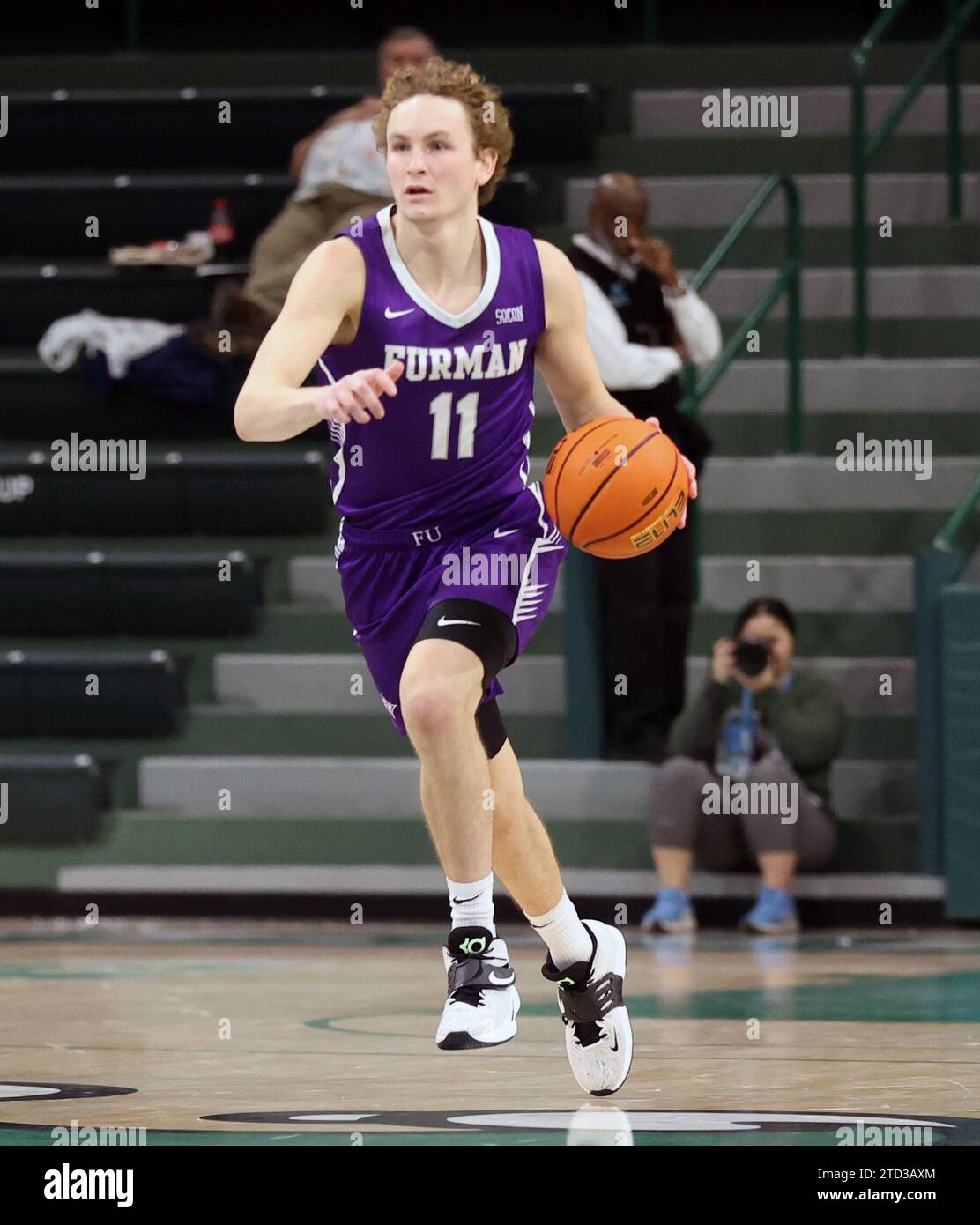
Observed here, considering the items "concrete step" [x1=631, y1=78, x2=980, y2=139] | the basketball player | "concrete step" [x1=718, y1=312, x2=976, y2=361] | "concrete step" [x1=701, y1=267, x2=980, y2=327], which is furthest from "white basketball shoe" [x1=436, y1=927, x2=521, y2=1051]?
"concrete step" [x1=631, y1=78, x2=980, y2=139]

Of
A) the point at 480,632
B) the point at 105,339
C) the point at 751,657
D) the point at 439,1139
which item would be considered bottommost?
the point at 439,1139

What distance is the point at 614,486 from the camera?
4625 millimetres

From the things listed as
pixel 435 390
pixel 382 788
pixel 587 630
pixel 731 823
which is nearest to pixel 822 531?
pixel 587 630

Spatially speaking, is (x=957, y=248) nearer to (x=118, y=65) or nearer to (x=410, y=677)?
(x=118, y=65)

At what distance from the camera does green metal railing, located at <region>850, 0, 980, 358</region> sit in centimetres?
1004

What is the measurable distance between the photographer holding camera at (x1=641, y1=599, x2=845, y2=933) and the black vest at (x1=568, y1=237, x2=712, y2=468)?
66cm

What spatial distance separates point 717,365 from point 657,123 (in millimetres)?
2488

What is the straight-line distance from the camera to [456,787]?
4.37 meters

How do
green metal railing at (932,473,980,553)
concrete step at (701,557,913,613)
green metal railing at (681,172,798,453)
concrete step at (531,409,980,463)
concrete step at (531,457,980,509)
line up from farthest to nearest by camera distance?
concrete step at (531,409,980,463) < concrete step at (531,457,980,509) < green metal railing at (681,172,798,453) < concrete step at (701,557,913,613) < green metal railing at (932,473,980,553)

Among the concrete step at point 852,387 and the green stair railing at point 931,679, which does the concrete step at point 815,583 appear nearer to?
the green stair railing at point 931,679

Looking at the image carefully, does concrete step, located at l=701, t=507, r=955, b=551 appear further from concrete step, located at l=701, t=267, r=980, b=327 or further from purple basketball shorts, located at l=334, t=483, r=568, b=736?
purple basketball shorts, located at l=334, t=483, r=568, b=736

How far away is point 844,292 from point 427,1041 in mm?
5650

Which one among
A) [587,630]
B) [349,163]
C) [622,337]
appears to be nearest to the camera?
[622,337]

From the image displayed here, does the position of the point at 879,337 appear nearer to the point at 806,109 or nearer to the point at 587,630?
the point at 806,109
